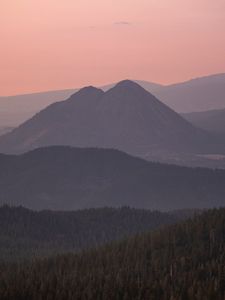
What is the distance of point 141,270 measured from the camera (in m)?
68.1

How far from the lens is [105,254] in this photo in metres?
79.5

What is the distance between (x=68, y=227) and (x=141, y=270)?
2916 inches

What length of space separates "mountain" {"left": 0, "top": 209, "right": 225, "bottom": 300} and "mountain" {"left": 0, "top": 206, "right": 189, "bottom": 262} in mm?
31166

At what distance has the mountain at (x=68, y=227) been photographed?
396 ft

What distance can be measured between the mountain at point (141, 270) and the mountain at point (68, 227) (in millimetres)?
31166

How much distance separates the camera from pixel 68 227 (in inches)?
5566

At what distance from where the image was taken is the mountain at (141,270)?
54844mm

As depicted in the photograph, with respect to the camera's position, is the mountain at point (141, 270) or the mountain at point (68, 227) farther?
the mountain at point (68, 227)

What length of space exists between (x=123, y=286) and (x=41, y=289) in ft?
18.7

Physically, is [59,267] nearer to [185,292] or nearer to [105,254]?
[105,254]

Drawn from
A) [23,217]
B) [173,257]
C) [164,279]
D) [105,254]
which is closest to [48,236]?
[23,217]

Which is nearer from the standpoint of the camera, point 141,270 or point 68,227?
point 141,270

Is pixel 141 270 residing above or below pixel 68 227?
below

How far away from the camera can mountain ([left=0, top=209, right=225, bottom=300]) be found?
2159 inches
